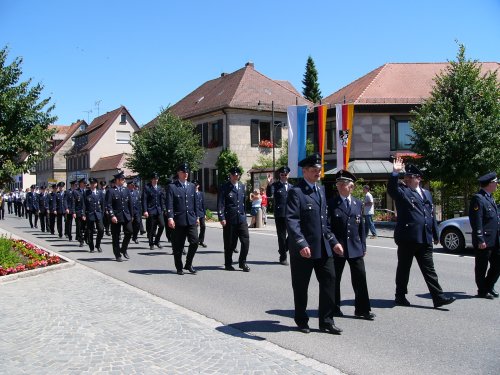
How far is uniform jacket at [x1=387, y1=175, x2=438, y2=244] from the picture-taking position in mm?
7059

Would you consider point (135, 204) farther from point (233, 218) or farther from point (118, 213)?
point (233, 218)

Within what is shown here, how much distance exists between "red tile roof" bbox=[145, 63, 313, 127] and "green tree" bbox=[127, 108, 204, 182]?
5005mm

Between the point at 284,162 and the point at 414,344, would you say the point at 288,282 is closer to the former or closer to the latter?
the point at 414,344

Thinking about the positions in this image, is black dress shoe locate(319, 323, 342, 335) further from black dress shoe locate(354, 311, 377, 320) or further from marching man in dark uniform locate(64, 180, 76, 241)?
marching man in dark uniform locate(64, 180, 76, 241)

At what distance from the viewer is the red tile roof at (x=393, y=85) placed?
31.8m

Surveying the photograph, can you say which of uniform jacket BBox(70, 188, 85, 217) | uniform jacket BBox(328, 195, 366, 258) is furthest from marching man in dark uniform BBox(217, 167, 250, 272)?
uniform jacket BBox(70, 188, 85, 217)

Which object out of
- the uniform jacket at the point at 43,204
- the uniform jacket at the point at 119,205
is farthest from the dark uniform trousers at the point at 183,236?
the uniform jacket at the point at 43,204

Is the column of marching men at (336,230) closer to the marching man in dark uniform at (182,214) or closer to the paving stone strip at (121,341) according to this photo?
the marching man in dark uniform at (182,214)

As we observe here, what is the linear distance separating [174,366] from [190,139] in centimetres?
3118

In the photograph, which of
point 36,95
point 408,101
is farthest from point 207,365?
point 408,101

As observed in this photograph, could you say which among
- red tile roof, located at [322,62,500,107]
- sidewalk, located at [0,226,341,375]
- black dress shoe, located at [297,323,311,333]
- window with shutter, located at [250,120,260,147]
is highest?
red tile roof, located at [322,62,500,107]

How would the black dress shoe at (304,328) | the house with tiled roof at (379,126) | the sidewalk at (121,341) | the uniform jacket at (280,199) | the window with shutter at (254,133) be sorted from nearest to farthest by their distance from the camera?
the sidewalk at (121,341) → the black dress shoe at (304,328) → the uniform jacket at (280,199) → the house with tiled roof at (379,126) → the window with shutter at (254,133)

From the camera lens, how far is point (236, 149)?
3881 centimetres

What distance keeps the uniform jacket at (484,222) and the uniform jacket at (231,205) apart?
14.3ft
